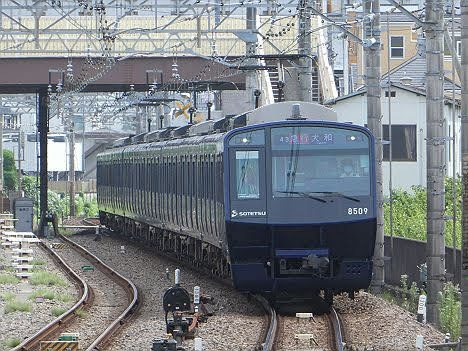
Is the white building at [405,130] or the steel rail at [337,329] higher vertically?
the white building at [405,130]

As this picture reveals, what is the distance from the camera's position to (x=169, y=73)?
3803 centimetres

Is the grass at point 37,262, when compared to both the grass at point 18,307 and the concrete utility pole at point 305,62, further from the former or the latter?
the grass at point 18,307

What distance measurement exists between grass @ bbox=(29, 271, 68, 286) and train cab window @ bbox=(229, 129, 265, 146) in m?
7.14

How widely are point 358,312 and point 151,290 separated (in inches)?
200

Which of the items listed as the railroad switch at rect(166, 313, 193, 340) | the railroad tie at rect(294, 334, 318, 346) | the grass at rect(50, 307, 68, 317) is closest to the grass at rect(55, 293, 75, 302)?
the grass at rect(50, 307, 68, 317)

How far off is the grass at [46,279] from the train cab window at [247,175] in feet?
23.2

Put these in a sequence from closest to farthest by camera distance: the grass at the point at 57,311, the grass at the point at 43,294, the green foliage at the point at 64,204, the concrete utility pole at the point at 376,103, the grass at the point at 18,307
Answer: the grass at the point at 57,311 → the grass at the point at 18,307 → the concrete utility pole at the point at 376,103 → the grass at the point at 43,294 → the green foliage at the point at 64,204

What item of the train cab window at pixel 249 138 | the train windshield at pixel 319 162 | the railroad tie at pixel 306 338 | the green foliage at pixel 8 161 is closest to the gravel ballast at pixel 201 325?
the railroad tie at pixel 306 338

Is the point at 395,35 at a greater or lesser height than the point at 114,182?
greater

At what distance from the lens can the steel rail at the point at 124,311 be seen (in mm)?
15260

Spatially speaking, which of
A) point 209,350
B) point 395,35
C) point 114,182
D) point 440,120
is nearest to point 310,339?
point 209,350

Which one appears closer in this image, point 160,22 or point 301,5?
point 301,5

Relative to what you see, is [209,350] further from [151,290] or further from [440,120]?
[151,290]

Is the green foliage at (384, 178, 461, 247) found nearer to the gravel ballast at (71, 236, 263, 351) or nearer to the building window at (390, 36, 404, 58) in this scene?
the gravel ballast at (71, 236, 263, 351)
